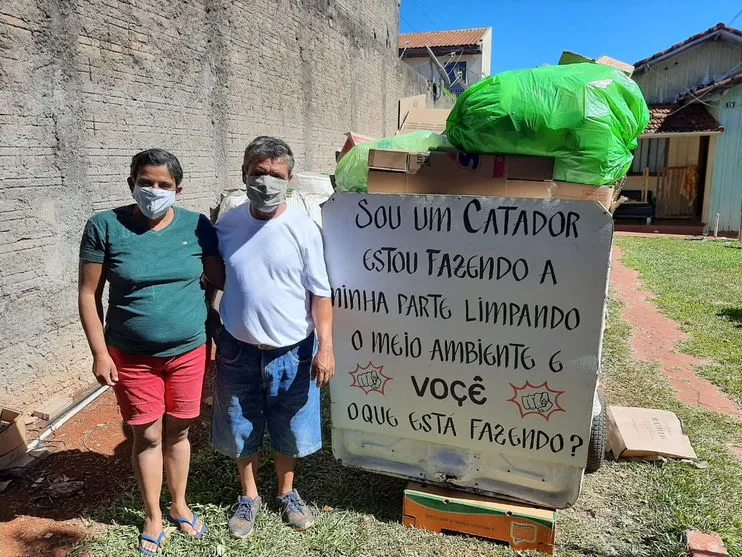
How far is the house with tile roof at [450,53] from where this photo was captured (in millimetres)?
26281

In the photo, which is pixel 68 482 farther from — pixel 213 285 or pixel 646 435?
pixel 646 435

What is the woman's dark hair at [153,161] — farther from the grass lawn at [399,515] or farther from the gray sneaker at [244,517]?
the grass lawn at [399,515]

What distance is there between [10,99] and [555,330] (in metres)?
3.77

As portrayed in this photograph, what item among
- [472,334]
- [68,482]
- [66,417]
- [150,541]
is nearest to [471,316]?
[472,334]

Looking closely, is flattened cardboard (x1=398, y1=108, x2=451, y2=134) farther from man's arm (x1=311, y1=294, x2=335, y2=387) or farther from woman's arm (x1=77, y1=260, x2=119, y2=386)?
woman's arm (x1=77, y1=260, x2=119, y2=386)

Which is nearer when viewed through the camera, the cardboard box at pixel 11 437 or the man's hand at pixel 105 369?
the man's hand at pixel 105 369

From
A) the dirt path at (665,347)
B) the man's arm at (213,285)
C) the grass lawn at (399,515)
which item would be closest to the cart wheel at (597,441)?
the grass lawn at (399,515)

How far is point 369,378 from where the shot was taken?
2879 mm

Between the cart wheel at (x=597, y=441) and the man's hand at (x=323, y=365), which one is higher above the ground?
the man's hand at (x=323, y=365)

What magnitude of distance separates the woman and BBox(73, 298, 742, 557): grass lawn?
326 millimetres

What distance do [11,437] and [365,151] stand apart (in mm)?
2857

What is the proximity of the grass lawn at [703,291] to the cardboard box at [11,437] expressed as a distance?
5.24 metres

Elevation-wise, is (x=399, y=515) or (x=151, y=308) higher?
(x=151, y=308)

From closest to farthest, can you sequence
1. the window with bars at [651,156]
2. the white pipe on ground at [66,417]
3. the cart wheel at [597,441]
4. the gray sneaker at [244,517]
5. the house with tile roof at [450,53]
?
the gray sneaker at [244,517] < the cart wheel at [597,441] < the white pipe on ground at [66,417] < the window with bars at [651,156] < the house with tile roof at [450,53]
